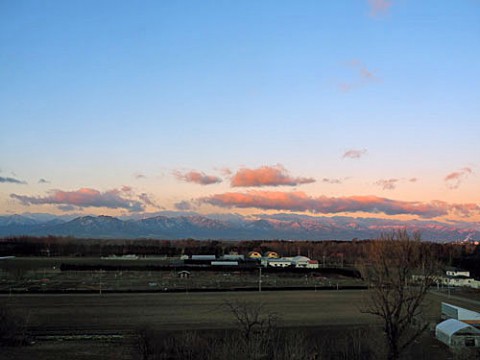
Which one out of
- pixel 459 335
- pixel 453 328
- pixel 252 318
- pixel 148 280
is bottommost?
pixel 148 280

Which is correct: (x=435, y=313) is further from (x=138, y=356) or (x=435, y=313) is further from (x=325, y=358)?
(x=138, y=356)

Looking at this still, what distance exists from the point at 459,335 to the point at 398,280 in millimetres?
7536

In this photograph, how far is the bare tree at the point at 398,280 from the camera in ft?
52.6

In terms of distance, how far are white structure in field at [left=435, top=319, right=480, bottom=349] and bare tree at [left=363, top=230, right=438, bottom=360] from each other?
16.1 feet

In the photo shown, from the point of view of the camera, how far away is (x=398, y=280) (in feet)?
54.4

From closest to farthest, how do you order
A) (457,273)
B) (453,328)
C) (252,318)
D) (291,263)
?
(453,328) → (252,318) → (457,273) → (291,263)

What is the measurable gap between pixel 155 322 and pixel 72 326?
399 centimetres

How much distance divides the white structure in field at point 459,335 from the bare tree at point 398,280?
16.1 feet

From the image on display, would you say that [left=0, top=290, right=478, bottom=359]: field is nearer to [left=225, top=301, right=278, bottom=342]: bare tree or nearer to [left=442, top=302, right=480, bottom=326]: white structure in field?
[left=225, top=301, right=278, bottom=342]: bare tree

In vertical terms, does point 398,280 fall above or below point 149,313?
above

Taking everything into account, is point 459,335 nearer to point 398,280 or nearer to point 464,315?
point 464,315

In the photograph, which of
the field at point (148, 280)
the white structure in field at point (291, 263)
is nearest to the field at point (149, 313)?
the field at point (148, 280)

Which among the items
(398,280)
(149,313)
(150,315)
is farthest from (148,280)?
(398,280)

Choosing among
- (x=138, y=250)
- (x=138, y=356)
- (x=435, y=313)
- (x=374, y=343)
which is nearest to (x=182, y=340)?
(x=138, y=356)
